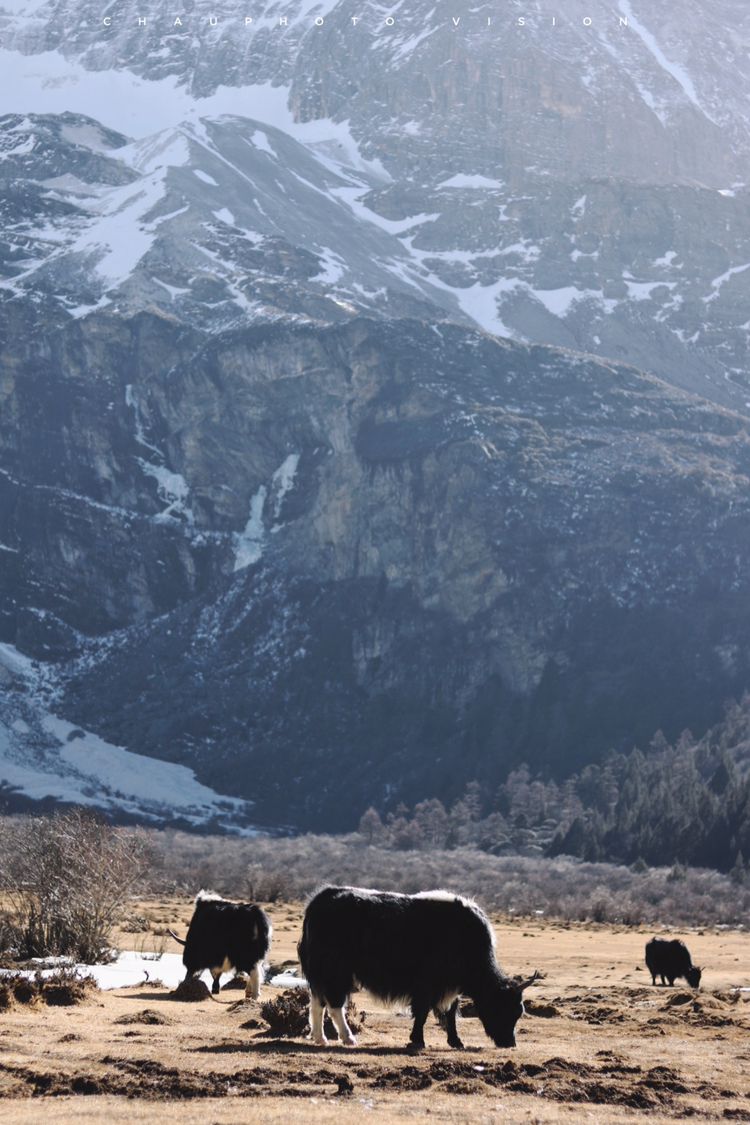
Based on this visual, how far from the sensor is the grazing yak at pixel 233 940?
71.3 ft

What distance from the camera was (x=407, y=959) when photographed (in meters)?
16.0

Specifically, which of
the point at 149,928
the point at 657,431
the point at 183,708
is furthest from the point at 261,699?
the point at 149,928

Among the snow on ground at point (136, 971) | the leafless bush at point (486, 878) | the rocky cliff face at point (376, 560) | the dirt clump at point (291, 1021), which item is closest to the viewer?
the dirt clump at point (291, 1021)

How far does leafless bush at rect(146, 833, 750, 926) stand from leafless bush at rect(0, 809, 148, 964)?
33.1m

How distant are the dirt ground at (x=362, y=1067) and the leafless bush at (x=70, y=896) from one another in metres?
3.79

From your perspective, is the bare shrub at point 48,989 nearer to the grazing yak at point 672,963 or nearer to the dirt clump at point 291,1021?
the dirt clump at point 291,1021

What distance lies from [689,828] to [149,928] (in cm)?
6698

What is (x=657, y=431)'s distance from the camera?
183500mm

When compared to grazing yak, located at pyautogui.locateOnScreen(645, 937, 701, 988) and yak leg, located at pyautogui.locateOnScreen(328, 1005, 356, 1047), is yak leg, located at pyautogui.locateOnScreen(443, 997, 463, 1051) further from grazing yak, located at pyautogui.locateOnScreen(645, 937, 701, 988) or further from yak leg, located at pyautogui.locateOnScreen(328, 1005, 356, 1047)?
grazing yak, located at pyautogui.locateOnScreen(645, 937, 701, 988)

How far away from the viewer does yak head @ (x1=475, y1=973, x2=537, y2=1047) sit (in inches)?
640

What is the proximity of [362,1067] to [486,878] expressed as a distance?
72.1 meters

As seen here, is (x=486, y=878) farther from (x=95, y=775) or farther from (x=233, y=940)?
(x=95, y=775)

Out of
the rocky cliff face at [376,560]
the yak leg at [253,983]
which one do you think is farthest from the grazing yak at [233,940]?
the rocky cliff face at [376,560]

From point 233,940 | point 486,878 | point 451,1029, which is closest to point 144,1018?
point 233,940
